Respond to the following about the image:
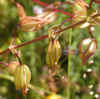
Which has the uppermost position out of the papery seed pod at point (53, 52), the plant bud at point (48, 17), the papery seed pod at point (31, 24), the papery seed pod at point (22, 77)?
the plant bud at point (48, 17)

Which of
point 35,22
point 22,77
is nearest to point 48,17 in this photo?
point 35,22

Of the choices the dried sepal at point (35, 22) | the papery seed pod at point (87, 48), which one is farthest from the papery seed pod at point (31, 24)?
the papery seed pod at point (87, 48)

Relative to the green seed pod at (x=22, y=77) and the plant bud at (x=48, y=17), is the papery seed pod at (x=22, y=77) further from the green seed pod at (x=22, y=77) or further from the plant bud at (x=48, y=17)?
the plant bud at (x=48, y=17)

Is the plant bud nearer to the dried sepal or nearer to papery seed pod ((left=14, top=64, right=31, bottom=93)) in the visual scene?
the dried sepal

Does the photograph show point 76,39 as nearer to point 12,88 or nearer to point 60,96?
point 60,96

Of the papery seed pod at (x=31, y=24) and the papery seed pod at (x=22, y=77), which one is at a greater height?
the papery seed pod at (x=31, y=24)

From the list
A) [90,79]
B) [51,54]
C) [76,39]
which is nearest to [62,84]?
[76,39]
